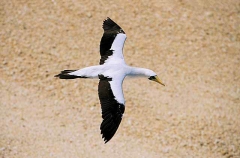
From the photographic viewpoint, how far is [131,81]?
44.6 ft

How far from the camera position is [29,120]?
12.2 metres

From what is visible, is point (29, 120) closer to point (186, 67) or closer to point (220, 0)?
point (186, 67)

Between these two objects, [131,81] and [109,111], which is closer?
[109,111]

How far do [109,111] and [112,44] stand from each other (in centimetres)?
228

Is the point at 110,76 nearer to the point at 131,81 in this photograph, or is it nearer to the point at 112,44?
the point at 112,44

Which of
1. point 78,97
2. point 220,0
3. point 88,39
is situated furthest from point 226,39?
point 78,97

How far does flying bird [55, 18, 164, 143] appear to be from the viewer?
9.35 m

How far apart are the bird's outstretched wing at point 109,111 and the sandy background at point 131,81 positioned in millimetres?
2533

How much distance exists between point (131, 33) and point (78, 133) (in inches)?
157

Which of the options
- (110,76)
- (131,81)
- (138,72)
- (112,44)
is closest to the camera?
(110,76)

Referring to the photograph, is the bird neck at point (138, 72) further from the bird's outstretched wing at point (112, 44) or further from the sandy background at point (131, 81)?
the sandy background at point (131, 81)

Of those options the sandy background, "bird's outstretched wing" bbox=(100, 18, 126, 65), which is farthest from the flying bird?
the sandy background

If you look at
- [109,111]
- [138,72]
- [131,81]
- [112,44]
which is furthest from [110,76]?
[131,81]

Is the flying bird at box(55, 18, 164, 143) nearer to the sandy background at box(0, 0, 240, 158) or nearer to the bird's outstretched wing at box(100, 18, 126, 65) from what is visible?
the bird's outstretched wing at box(100, 18, 126, 65)
